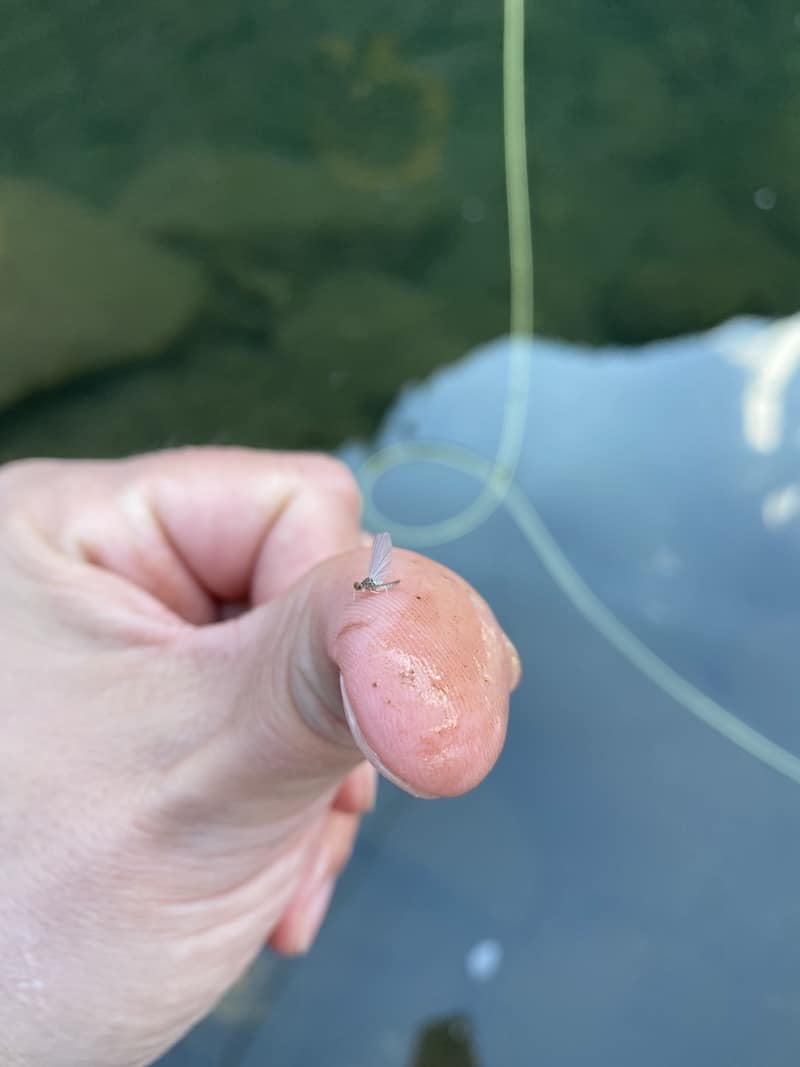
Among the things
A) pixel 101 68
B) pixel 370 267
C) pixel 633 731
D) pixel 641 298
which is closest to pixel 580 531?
pixel 633 731

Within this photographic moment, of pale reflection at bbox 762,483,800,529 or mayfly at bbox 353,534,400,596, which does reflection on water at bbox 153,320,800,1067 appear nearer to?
pale reflection at bbox 762,483,800,529

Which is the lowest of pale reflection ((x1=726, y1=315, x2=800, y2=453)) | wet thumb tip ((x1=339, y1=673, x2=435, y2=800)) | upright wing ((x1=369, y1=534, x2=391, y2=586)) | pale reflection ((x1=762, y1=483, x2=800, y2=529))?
pale reflection ((x1=762, y1=483, x2=800, y2=529))

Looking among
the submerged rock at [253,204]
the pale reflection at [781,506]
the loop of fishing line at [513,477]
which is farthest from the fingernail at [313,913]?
the submerged rock at [253,204]

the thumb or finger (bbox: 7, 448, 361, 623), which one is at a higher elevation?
the thumb

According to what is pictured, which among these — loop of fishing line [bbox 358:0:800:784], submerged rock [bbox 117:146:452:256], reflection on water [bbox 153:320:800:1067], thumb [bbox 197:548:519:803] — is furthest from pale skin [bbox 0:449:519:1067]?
submerged rock [bbox 117:146:452:256]

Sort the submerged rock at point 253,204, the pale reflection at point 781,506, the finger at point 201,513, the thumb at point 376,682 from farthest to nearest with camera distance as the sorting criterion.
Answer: the submerged rock at point 253,204 < the pale reflection at point 781,506 < the finger at point 201,513 < the thumb at point 376,682

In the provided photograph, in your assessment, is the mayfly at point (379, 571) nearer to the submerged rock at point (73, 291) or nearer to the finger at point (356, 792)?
the finger at point (356, 792)
